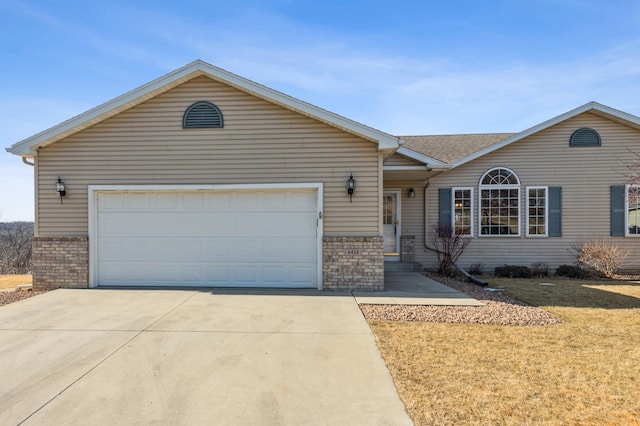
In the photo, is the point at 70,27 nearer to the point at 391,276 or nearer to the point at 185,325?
the point at 185,325

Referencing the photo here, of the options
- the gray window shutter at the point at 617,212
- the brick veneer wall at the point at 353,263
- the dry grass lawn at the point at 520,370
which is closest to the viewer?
the dry grass lawn at the point at 520,370

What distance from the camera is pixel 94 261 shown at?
731 cm

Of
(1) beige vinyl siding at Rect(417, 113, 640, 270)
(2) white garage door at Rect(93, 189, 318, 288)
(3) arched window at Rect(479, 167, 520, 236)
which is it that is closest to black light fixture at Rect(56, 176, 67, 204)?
(2) white garage door at Rect(93, 189, 318, 288)

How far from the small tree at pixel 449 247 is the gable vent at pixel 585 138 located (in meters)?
4.51

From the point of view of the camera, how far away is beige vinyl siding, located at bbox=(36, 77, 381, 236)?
706 cm

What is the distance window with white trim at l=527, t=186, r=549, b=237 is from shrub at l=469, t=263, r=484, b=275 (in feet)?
5.87

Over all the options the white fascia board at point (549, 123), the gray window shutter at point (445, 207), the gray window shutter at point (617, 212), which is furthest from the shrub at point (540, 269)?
the white fascia board at point (549, 123)

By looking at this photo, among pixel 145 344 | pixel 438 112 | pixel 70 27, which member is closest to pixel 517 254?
pixel 438 112

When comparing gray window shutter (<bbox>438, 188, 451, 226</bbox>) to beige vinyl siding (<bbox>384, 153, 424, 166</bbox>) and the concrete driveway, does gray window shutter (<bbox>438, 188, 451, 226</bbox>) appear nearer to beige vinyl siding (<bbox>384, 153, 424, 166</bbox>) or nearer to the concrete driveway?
beige vinyl siding (<bbox>384, 153, 424, 166</bbox>)

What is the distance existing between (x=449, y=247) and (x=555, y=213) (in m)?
3.60

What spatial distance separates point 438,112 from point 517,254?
18.3 feet

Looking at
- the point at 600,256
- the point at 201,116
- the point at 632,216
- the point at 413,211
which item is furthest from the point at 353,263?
the point at 632,216

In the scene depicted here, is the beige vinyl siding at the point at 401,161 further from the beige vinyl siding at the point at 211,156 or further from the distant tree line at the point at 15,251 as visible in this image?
the distant tree line at the point at 15,251

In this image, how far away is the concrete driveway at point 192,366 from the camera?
8.89ft
